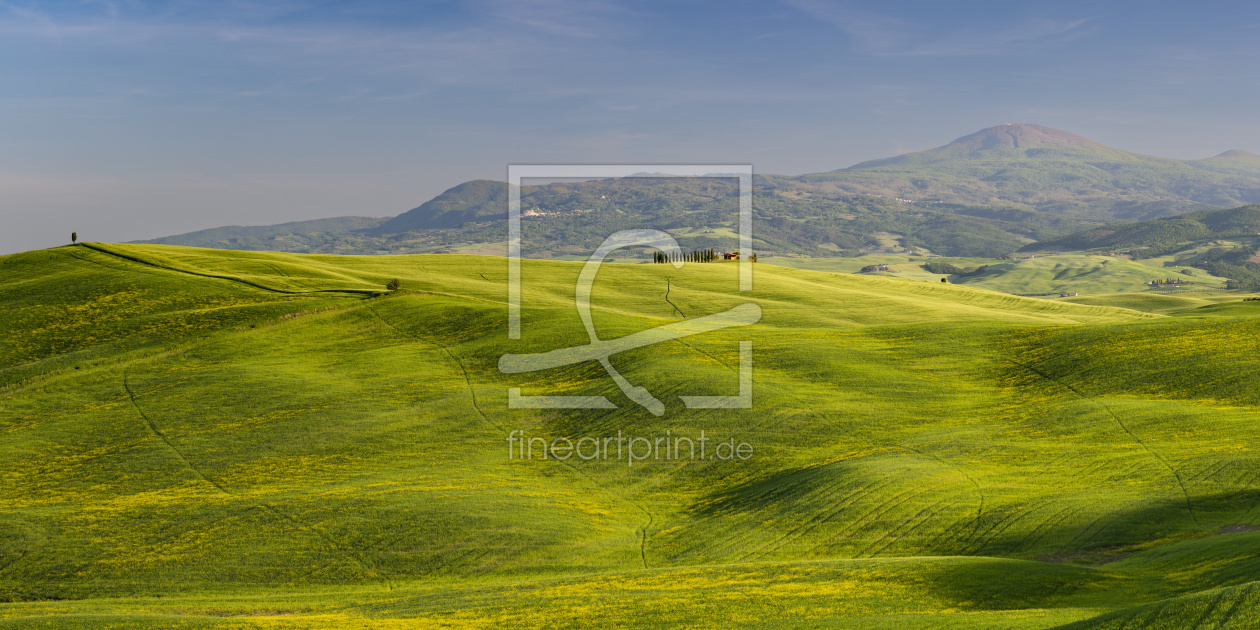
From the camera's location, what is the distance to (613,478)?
47406 millimetres

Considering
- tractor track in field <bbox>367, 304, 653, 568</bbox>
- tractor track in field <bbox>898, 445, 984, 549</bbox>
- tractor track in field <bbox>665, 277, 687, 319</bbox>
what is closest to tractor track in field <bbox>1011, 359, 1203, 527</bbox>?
tractor track in field <bbox>898, 445, 984, 549</bbox>

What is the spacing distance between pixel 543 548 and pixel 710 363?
92.4 ft

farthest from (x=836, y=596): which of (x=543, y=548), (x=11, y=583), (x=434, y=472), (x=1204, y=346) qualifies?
(x=1204, y=346)

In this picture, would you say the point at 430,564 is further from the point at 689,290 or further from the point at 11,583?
the point at 689,290

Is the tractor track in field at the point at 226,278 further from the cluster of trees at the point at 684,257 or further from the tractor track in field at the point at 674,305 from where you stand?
the cluster of trees at the point at 684,257

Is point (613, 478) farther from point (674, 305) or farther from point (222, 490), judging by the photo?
point (674, 305)

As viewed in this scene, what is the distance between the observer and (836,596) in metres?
27.5

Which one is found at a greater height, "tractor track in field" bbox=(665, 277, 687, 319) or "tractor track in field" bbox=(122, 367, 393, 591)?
"tractor track in field" bbox=(665, 277, 687, 319)

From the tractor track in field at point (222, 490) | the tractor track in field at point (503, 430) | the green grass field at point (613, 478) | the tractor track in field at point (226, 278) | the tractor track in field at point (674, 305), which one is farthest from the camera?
the tractor track in field at point (674, 305)

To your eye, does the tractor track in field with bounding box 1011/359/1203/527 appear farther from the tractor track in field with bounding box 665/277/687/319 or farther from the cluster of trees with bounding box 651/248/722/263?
the cluster of trees with bounding box 651/248/722/263

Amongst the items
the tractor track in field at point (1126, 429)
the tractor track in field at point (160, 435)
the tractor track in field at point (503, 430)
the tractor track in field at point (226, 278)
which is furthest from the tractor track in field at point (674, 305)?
the tractor track in field at point (160, 435)

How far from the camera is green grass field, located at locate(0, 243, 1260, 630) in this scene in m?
28.3

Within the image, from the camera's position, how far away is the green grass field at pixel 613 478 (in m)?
28.3

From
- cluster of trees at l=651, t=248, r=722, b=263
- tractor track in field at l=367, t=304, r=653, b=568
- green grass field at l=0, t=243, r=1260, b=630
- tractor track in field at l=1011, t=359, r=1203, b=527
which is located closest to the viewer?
green grass field at l=0, t=243, r=1260, b=630
